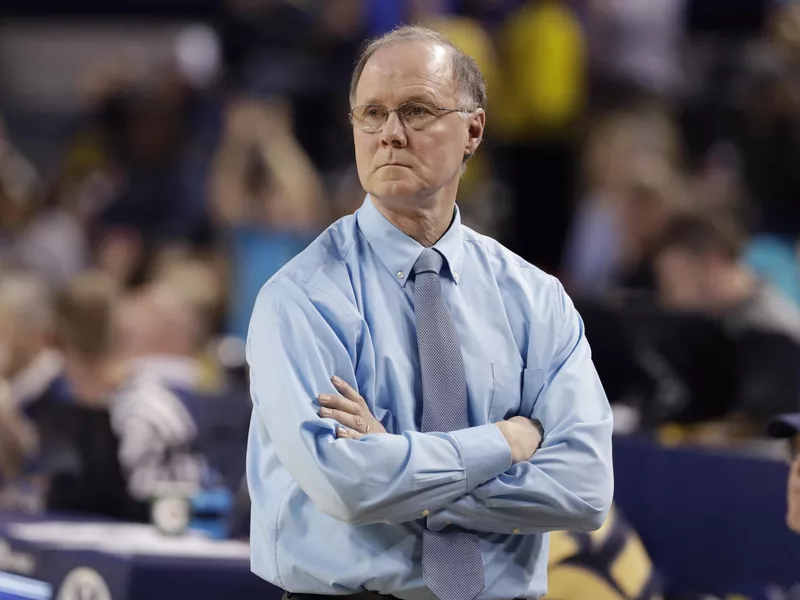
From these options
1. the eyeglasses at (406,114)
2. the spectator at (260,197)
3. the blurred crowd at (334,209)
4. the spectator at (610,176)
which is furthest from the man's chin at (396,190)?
the spectator at (610,176)

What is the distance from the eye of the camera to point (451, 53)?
3.36 metres

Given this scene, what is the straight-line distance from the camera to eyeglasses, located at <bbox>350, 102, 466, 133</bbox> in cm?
329

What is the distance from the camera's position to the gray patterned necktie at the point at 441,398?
10.4ft

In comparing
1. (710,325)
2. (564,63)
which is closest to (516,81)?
(564,63)

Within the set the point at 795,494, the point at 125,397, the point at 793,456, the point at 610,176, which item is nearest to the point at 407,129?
the point at 795,494

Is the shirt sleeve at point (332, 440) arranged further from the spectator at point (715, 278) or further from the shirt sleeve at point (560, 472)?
the spectator at point (715, 278)

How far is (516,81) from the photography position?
10781 mm

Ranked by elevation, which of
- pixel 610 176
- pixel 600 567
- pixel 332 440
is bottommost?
pixel 600 567

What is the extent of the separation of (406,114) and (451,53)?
19 cm

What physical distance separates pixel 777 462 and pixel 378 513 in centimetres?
256

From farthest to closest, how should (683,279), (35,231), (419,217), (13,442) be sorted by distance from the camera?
(35,231)
(683,279)
(13,442)
(419,217)

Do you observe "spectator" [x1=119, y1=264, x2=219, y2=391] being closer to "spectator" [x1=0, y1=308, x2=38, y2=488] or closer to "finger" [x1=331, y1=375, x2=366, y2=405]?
"spectator" [x1=0, y1=308, x2=38, y2=488]

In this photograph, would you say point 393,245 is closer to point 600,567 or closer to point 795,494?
point 795,494

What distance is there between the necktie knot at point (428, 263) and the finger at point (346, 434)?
45cm
